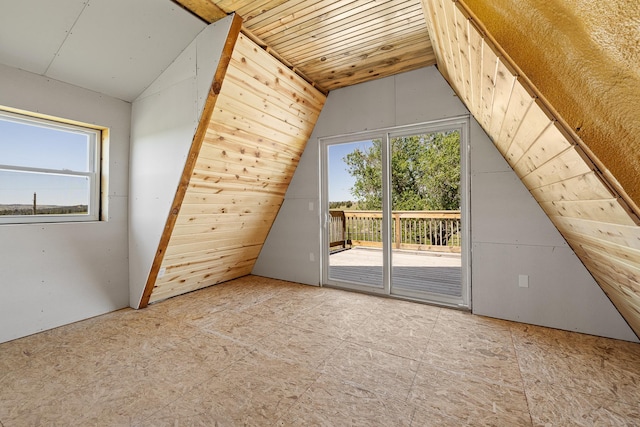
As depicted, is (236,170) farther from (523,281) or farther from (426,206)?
(426,206)

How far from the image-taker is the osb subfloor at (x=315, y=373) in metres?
1.49

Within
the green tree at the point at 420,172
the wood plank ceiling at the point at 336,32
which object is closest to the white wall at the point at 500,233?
the wood plank ceiling at the point at 336,32

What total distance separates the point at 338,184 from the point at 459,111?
88.4 inches

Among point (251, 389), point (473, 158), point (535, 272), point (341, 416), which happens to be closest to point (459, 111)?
point (473, 158)

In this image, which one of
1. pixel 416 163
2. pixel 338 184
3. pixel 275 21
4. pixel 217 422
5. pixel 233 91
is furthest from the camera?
pixel 416 163

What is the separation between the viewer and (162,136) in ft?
8.57

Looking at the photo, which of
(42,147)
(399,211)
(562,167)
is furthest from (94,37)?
(399,211)

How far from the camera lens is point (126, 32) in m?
2.17

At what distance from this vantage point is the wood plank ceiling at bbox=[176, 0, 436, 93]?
1.99 meters

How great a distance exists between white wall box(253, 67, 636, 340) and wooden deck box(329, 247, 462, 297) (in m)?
0.68

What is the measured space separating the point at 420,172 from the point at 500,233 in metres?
2.63

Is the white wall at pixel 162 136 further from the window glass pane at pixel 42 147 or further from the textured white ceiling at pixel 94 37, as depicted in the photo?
the window glass pane at pixel 42 147

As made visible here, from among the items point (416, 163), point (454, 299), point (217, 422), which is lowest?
point (217, 422)

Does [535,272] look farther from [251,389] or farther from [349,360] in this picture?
[251,389]
